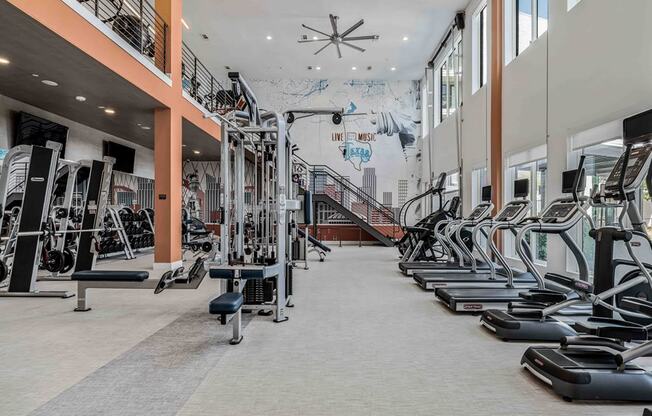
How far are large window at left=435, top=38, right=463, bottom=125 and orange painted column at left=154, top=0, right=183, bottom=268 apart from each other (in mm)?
7380

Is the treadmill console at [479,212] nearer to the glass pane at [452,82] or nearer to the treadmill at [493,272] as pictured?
the treadmill at [493,272]

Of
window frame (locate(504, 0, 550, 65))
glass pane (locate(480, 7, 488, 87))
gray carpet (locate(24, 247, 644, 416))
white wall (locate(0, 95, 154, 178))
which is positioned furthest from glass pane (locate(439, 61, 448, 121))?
white wall (locate(0, 95, 154, 178))

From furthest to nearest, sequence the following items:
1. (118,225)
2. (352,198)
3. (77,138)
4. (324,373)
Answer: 1. (352,198)
2. (77,138)
3. (118,225)
4. (324,373)

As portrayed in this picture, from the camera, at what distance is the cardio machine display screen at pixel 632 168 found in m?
2.76

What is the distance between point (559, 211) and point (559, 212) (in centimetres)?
3

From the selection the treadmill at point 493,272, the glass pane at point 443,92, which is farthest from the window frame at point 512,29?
the glass pane at point 443,92

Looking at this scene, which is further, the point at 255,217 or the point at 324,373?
the point at 255,217

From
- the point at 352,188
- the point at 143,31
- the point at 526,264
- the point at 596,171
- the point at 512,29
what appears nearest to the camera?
the point at 526,264

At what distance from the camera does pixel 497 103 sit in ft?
26.2

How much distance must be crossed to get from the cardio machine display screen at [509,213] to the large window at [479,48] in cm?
506

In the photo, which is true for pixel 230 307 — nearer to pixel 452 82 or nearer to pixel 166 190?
pixel 166 190

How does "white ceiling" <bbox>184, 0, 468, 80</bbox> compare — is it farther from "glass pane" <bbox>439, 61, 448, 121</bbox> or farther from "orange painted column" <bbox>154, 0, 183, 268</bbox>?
"orange painted column" <bbox>154, 0, 183, 268</bbox>

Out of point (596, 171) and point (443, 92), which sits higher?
point (443, 92)

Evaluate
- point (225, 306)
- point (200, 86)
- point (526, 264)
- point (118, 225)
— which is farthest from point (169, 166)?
point (526, 264)
